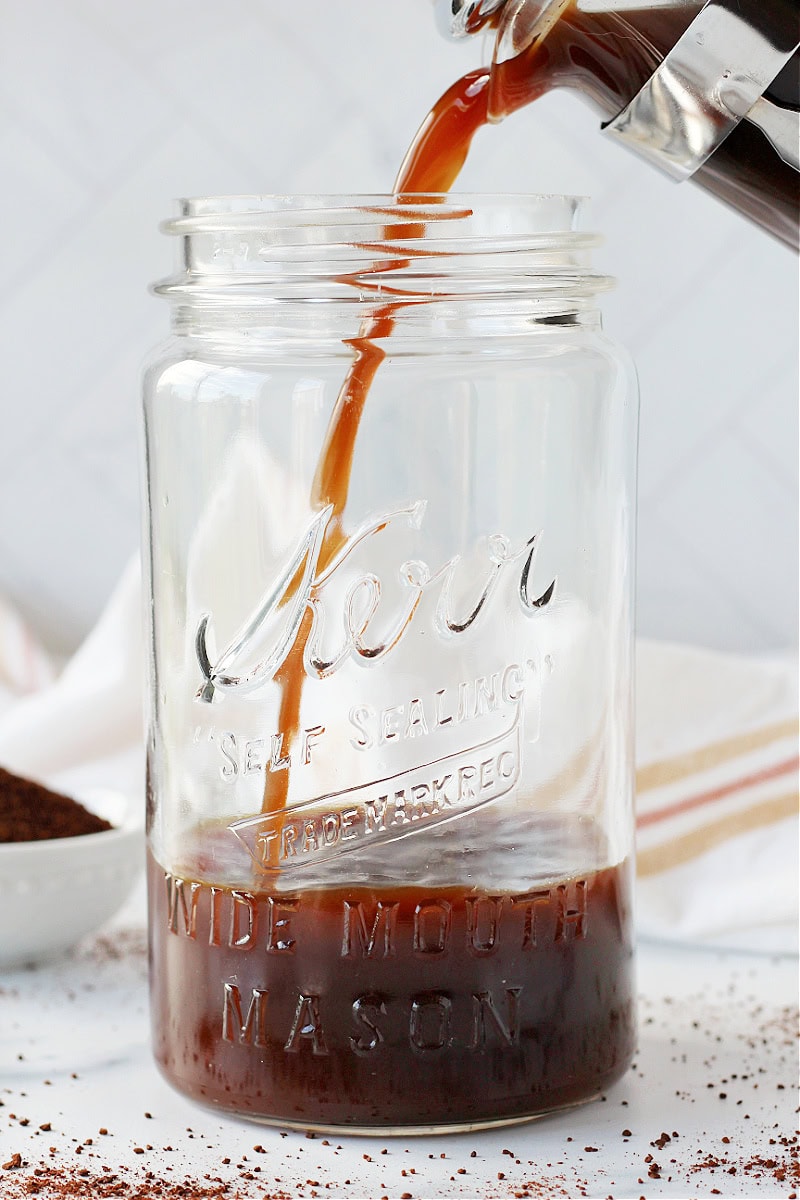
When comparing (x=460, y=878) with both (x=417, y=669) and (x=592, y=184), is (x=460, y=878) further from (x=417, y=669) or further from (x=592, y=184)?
(x=592, y=184)

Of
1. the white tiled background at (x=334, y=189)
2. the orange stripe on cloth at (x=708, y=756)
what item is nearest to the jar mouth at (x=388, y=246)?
the orange stripe on cloth at (x=708, y=756)

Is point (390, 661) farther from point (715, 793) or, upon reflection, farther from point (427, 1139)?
point (715, 793)

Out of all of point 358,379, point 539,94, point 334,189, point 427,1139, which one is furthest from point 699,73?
point 334,189

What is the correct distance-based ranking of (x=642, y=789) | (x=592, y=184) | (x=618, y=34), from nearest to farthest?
(x=618, y=34) < (x=642, y=789) < (x=592, y=184)

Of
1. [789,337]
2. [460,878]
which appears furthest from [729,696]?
[460,878]

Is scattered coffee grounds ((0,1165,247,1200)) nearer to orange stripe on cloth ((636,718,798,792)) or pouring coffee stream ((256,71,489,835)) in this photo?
pouring coffee stream ((256,71,489,835))

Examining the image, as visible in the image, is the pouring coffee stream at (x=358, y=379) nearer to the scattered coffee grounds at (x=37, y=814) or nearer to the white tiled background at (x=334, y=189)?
the scattered coffee grounds at (x=37, y=814)
